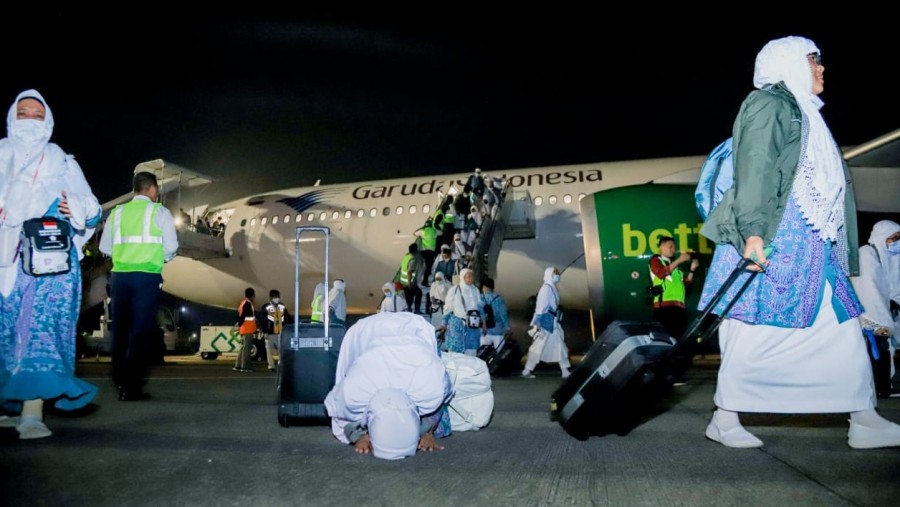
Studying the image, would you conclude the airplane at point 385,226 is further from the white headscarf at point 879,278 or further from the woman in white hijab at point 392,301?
the white headscarf at point 879,278

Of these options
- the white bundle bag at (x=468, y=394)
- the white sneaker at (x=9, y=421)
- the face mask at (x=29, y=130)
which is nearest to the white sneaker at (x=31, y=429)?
the white sneaker at (x=9, y=421)

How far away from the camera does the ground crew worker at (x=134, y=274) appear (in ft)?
16.7

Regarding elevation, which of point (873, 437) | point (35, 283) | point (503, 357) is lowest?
point (503, 357)

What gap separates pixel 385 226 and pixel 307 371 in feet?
31.6

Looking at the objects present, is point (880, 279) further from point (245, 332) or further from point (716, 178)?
point (245, 332)

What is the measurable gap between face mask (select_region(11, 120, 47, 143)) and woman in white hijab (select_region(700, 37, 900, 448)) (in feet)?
11.7

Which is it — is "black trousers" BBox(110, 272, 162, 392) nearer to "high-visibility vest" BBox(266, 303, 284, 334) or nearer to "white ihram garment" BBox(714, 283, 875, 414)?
"white ihram garment" BBox(714, 283, 875, 414)

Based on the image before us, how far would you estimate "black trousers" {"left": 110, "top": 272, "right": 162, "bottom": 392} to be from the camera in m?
5.09

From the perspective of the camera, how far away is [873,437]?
2975mm

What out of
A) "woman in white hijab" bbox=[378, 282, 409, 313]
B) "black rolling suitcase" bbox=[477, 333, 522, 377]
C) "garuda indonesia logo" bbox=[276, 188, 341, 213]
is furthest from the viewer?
"garuda indonesia logo" bbox=[276, 188, 341, 213]

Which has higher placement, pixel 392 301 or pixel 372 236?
pixel 372 236

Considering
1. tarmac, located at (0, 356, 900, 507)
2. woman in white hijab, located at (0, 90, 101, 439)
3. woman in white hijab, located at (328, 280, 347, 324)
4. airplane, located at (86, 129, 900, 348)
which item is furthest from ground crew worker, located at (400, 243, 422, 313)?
woman in white hijab, located at (0, 90, 101, 439)

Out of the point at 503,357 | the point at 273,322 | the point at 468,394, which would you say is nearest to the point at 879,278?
the point at 468,394

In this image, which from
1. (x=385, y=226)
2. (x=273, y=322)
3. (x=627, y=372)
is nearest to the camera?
(x=627, y=372)
